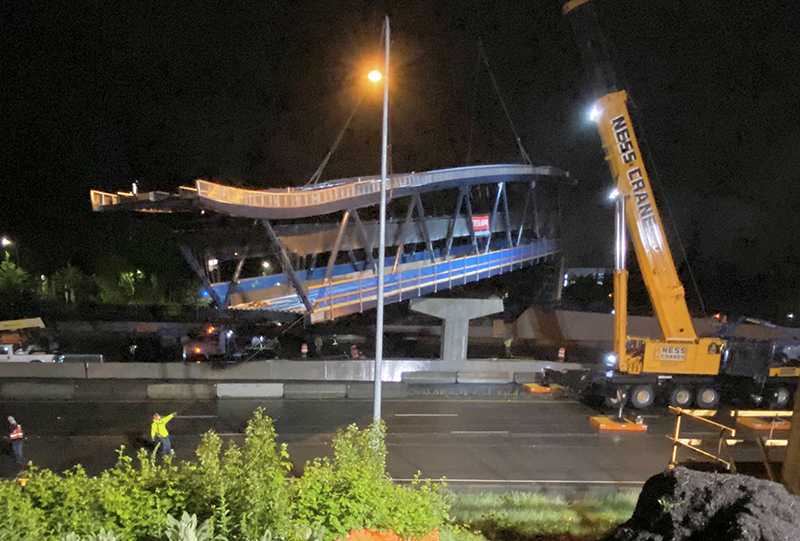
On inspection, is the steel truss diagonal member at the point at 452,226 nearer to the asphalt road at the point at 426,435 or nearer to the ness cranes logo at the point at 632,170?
the asphalt road at the point at 426,435

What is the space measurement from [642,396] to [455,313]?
7575mm

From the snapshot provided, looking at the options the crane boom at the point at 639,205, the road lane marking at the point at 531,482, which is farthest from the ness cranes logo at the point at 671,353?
the road lane marking at the point at 531,482

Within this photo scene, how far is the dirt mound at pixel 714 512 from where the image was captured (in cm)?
443

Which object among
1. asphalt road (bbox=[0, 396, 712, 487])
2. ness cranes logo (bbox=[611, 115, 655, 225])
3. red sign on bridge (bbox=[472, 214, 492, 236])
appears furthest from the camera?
red sign on bridge (bbox=[472, 214, 492, 236])

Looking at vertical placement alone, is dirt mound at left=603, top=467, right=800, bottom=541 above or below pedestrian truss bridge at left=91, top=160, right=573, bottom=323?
below

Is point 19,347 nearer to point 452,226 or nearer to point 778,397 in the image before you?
point 452,226

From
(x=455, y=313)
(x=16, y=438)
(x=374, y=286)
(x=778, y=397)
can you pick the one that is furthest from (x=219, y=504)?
(x=778, y=397)

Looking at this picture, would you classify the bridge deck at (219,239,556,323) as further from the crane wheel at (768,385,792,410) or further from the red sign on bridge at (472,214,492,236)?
the crane wheel at (768,385,792,410)

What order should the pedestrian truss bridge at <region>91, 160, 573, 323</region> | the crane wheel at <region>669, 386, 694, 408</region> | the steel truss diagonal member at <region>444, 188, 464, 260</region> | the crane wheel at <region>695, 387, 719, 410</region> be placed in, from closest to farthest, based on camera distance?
the pedestrian truss bridge at <region>91, 160, 573, 323</region>, the crane wheel at <region>669, 386, 694, 408</region>, the crane wheel at <region>695, 387, 719, 410</region>, the steel truss diagonal member at <region>444, 188, 464, 260</region>

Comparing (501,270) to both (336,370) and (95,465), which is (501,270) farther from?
(95,465)

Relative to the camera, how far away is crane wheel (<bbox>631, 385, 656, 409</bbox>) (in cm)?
1540

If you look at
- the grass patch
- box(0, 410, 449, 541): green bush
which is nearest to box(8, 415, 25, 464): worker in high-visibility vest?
box(0, 410, 449, 541): green bush

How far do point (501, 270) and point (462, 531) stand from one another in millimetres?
19564

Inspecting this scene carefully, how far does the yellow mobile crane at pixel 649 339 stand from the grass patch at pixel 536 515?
7.44 metres
